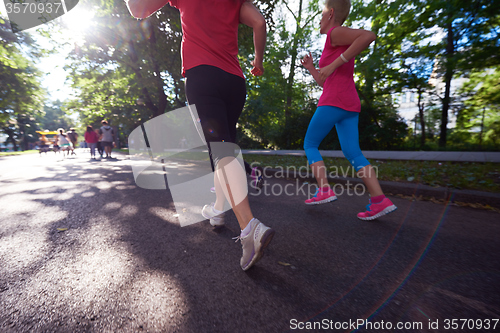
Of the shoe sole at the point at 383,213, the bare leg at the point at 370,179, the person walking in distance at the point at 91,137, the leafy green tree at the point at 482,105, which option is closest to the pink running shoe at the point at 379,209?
the shoe sole at the point at 383,213

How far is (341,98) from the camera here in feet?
7.31

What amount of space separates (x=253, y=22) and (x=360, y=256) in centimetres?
195

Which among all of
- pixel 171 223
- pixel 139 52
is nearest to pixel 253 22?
pixel 171 223

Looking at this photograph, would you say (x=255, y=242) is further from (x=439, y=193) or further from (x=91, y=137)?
(x=91, y=137)

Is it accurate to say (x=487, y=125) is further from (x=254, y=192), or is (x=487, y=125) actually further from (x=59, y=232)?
(x=59, y=232)

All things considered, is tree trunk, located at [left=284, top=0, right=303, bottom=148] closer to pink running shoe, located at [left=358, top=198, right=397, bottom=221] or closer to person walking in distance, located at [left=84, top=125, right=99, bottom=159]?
person walking in distance, located at [left=84, top=125, right=99, bottom=159]

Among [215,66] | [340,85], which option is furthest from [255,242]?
[340,85]

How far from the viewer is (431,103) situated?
10.0 meters

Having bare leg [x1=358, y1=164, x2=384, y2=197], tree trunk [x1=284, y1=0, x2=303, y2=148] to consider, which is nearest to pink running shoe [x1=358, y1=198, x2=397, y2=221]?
bare leg [x1=358, y1=164, x2=384, y2=197]

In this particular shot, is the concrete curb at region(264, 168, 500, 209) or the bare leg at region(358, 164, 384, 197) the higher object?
the bare leg at region(358, 164, 384, 197)

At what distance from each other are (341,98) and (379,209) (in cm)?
118

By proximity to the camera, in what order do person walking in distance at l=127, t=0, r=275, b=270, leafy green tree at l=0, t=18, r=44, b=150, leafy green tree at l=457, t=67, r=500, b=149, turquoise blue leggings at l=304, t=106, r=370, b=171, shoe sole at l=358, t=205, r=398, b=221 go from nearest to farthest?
person walking in distance at l=127, t=0, r=275, b=270, shoe sole at l=358, t=205, r=398, b=221, turquoise blue leggings at l=304, t=106, r=370, b=171, leafy green tree at l=457, t=67, r=500, b=149, leafy green tree at l=0, t=18, r=44, b=150

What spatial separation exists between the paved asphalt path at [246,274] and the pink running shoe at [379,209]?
0.10 m

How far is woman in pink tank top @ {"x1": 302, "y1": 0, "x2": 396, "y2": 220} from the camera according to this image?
2051mm
